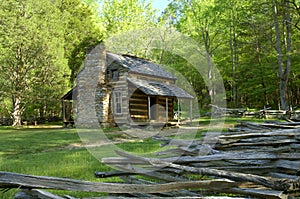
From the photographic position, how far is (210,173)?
11.5 ft

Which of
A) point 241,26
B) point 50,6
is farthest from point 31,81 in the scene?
point 241,26

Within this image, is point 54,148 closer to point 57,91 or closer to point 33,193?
point 33,193

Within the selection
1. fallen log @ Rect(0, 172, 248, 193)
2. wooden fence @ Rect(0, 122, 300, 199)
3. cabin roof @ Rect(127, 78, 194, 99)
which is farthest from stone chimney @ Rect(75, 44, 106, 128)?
fallen log @ Rect(0, 172, 248, 193)

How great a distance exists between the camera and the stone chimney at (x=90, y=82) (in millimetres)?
21875

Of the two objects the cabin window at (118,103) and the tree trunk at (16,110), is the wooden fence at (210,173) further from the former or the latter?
the tree trunk at (16,110)

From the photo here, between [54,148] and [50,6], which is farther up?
[50,6]

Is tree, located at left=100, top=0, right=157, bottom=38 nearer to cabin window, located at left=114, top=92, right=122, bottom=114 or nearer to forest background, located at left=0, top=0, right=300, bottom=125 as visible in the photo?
forest background, located at left=0, top=0, right=300, bottom=125

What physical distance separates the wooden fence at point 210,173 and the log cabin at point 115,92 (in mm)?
15903

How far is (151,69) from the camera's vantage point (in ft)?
77.6

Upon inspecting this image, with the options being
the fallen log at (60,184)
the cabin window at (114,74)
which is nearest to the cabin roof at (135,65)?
the cabin window at (114,74)

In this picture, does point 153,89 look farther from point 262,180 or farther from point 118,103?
point 262,180

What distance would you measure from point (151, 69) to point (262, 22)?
39.0ft

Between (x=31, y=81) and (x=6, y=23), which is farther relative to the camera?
(x=31, y=81)

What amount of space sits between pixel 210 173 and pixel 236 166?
0.76 m
